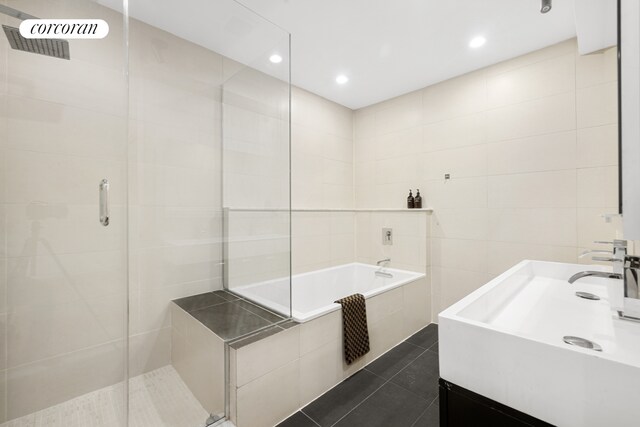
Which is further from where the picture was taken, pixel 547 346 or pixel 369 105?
pixel 369 105

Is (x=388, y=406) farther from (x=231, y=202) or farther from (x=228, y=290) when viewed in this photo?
(x=231, y=202)

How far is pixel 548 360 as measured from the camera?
0.76 metres

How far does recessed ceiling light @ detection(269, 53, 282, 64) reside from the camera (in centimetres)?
216

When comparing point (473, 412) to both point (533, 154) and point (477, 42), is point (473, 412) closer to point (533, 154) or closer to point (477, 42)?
point (533, 154)

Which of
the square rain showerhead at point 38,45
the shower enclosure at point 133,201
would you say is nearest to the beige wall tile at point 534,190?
the shower enclosure at point 133,201

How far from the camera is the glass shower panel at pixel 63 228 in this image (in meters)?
1.50

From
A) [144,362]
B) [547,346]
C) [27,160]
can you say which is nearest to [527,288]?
[547,346]

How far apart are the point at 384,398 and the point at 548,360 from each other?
1.33 m

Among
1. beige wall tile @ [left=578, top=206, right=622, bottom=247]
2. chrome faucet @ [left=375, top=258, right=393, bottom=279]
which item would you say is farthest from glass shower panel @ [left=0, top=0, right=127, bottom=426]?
beige wall tile @ [left=578, top=206, right=622, bottom=247]

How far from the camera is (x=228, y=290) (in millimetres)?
2240

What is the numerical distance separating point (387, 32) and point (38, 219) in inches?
107

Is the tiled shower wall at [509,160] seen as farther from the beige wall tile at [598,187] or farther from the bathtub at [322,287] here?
the bathtub at [322,287]

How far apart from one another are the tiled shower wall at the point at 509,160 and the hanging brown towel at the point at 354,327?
1.32m

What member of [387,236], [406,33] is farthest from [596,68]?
[387,236]
